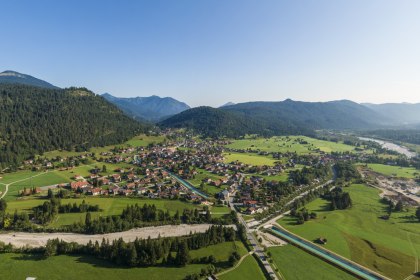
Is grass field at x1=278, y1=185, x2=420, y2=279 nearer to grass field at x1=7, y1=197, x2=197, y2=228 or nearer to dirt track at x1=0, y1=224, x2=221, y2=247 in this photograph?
dirt track at x1=0, y1=224, x2=221, y2=247

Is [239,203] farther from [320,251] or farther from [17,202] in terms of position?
[17,202]

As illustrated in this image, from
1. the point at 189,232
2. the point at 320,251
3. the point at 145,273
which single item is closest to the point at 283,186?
the point at 320,251

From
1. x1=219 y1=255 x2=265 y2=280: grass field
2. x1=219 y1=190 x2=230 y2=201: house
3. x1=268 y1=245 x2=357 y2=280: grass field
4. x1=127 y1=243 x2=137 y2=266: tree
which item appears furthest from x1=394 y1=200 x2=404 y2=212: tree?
x1=127 y1=243 x2=137 y2=266: tree

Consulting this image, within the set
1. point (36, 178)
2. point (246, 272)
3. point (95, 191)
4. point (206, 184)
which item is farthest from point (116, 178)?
point (246, 272)

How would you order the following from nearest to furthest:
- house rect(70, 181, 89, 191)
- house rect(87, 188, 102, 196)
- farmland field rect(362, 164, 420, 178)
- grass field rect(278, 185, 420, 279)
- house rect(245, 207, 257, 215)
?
grass field rect(278, 185, 420, 279), house rect(245, 207, 257, 215), house rect(87, 188, 102, 196), house rect(70, 181, 89, 191), farmland field rect(362, 164, 420, 178)

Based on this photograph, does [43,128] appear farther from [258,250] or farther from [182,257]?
[258,250]

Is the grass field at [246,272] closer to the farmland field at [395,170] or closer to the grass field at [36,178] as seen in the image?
the grass field at [36,178]

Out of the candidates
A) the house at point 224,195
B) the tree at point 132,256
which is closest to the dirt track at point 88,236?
the tree at point 132,256

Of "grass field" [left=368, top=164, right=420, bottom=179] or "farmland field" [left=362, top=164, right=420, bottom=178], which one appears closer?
"grass field" [left=368, top=164, right=420, bottom=179]
